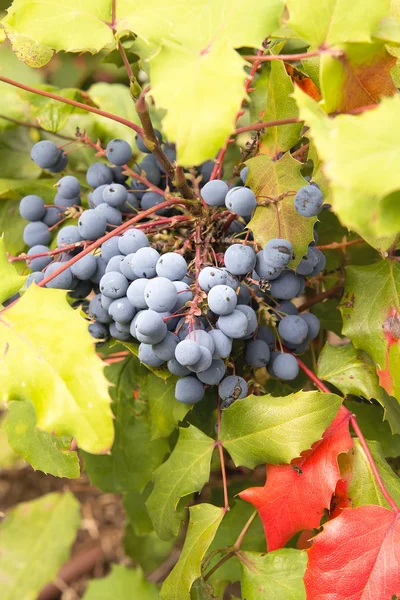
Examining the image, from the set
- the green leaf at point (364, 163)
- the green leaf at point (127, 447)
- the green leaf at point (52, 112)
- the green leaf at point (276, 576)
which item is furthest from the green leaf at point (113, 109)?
the green leaf at point (276, 576)

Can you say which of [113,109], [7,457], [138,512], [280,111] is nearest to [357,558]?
[280,111]

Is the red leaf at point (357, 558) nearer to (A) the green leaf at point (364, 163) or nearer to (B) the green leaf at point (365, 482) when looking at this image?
(B) the green leaf at point (365, 482)

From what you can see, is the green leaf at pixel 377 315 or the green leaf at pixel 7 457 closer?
the green leaf at pixel 377 315

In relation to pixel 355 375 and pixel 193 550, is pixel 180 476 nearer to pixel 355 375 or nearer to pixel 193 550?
pixel 193 550

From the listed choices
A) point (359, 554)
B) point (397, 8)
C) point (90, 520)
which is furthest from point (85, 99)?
point (90, 520)

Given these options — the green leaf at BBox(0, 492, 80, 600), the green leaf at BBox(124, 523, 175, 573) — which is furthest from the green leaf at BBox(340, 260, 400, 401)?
the green leaf at BBox(0, 492, 80, 600)

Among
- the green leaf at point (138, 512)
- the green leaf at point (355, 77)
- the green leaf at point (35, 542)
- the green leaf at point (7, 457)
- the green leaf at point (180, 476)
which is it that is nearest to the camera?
the green leaf at point (355, 77)

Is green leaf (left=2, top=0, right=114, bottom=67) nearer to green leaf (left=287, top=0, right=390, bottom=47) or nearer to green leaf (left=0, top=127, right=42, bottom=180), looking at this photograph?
green leaf (left=287, top=0, right=390, bottom=47)
